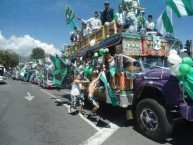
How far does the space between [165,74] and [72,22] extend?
8.93 metres

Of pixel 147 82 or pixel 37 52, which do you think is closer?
pixel 147 82

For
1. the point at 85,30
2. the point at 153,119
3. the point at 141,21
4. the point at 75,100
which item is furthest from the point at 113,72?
the point at 85,30

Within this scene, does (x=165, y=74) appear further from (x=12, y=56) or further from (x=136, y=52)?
(x=12, y=56)

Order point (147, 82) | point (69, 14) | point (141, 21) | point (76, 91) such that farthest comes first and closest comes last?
point (69, 14), point (141, 21), point (76, 91), point (147, 82)

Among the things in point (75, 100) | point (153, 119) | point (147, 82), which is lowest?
point (153, 119)

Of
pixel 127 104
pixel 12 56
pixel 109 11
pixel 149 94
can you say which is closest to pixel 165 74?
pixel 149 94

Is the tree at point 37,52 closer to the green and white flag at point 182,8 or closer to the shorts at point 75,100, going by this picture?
the shorts at point 75,100

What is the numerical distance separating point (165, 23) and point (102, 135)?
387 centimetres

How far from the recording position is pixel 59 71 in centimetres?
1157

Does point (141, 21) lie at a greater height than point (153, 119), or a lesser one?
greater

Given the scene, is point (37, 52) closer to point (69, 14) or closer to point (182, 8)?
point (69, 14)

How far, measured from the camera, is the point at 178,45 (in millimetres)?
8383

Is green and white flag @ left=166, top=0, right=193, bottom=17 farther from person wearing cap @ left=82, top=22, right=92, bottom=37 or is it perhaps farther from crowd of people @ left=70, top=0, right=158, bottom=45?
person wearing cap @ left=82, top=22, right=92, bottom=37

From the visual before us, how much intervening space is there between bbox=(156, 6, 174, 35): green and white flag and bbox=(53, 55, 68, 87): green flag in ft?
17.4
